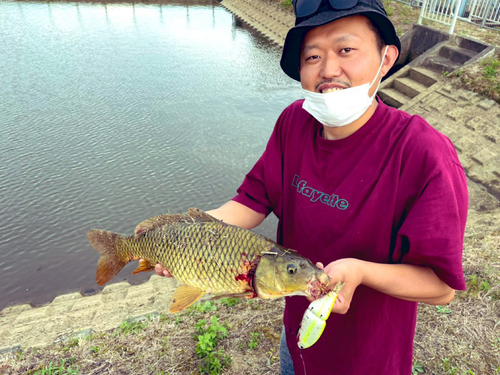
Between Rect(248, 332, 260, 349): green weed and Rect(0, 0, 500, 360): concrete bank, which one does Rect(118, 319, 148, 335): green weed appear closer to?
Rect(0, 0, 500, 360): concrete bank

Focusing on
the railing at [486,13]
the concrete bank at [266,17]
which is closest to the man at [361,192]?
the railing at [486,13]

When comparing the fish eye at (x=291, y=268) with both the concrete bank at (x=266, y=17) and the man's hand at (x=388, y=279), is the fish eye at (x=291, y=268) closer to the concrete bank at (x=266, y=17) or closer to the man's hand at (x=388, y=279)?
the man's hand at (x=388, y=279)

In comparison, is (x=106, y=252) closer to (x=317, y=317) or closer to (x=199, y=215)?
(x=199, y=215)

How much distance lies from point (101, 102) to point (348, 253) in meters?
10.0

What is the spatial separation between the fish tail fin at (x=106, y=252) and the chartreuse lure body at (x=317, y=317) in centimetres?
152

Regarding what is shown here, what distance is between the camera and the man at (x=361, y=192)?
4.45 ft

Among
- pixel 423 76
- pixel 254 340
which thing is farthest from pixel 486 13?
pixel 254 340

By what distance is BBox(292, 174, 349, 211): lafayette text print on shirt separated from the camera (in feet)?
5.14

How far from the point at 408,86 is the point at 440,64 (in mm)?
924

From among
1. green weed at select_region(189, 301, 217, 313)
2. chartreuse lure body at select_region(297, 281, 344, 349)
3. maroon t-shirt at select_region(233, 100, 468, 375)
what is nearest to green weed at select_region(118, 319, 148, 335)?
green weed at select_region(189, 301, 217, 313)

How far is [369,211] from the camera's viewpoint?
149cm

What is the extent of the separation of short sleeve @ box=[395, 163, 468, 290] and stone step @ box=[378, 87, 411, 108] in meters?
8.88

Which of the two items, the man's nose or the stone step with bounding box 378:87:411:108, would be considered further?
the stone step with bounding box 378:87:411:108

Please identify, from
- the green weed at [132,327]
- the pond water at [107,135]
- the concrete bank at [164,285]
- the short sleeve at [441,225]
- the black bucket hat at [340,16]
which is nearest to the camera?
the short sleeve at [441,225]
